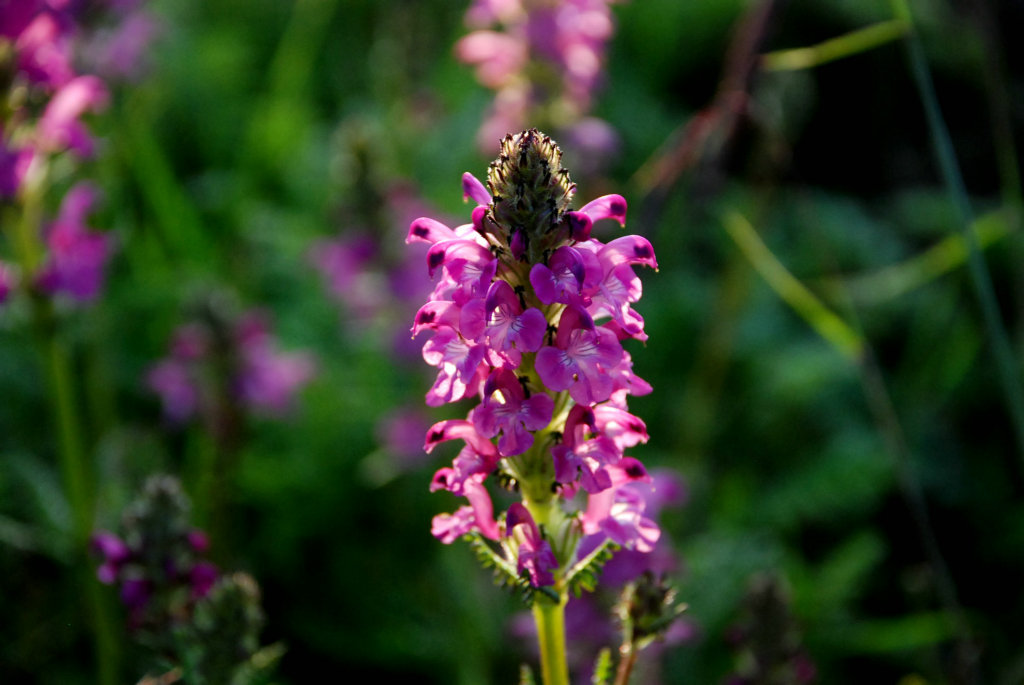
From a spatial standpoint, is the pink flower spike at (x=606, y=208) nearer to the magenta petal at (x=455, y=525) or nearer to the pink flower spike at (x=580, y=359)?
the pink flower spike at (x=580, y=359)

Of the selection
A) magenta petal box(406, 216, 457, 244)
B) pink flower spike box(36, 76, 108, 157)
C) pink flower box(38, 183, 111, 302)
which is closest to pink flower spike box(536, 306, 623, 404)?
magenta petal box(406, 216, 457, 244)

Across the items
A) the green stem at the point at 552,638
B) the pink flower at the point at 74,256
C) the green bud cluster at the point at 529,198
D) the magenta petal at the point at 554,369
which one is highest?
the pink flower at the point at 74,256

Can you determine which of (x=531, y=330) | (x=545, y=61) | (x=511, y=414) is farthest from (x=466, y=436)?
(x=545, y=61)

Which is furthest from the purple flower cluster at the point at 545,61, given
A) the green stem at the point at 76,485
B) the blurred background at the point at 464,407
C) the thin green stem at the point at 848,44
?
the green stem at the point at 76,485

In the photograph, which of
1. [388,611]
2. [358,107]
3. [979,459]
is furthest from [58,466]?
[979,459]

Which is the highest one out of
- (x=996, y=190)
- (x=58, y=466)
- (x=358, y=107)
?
(x=358, y=107)

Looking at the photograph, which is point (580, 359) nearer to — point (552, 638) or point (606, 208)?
point (606, 208)

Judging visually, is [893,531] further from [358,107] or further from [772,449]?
[358,107]
